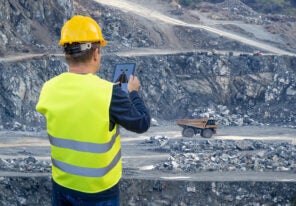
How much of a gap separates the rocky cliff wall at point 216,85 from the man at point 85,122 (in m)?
28.5

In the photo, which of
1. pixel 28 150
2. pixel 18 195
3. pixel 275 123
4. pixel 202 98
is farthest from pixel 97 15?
pixel 18 195

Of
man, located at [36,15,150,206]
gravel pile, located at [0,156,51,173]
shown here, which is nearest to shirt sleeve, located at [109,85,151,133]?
man, located at [36,15,150,206]

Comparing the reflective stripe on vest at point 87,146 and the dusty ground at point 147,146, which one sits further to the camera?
the dusty ground at point 147,146

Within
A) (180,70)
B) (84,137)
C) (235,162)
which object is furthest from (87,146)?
(180,70)

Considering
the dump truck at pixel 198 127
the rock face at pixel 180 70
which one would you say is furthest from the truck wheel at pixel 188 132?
the rock face at pixel 180 70

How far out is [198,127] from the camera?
95.7 feet

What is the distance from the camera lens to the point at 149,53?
36.1 m

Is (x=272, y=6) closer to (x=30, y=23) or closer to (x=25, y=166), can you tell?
(x=30, y=23)

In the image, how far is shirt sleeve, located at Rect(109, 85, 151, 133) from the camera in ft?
11.6

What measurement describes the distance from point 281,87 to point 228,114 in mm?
3546

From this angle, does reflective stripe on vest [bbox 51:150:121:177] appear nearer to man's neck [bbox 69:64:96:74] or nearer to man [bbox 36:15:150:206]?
man [bbox 36:15:150:206]

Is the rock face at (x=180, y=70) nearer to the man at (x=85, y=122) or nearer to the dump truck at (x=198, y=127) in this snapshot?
the dump truck at (x=198, y=127)

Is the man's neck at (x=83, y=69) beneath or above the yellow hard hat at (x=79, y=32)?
beneath

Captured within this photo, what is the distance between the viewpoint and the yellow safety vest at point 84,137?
137 inches
